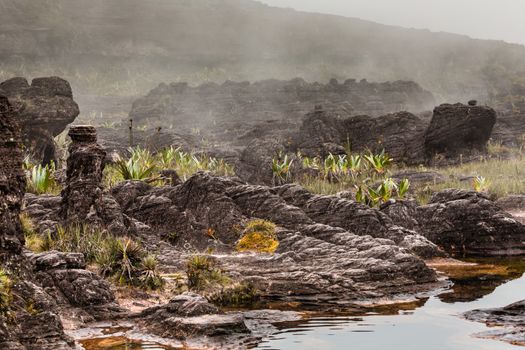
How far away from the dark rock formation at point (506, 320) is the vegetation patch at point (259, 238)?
7448 mm

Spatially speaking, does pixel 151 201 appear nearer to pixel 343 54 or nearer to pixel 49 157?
pixel 49 157

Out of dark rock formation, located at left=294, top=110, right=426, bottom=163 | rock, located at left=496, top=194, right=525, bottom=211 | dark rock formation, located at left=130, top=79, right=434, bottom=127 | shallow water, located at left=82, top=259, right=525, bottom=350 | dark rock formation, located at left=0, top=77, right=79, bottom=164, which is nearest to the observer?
shallow water, located at left=82, top=259, right=525, bottom=350

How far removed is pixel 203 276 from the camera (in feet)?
54.1

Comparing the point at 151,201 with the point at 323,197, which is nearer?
the point at 151,201

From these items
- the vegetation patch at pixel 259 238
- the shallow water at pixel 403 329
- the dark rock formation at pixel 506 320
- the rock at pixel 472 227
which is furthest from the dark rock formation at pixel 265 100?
the dark rock formation at pixel 506 320

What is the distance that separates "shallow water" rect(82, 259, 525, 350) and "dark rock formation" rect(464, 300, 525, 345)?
230mm

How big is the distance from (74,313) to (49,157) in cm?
2744

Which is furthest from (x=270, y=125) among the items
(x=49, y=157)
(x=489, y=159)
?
(x=49, y=157)

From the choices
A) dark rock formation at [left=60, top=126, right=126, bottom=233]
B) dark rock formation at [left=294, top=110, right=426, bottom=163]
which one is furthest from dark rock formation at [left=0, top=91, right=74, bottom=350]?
dark rock formation at [left=294, top=110, right=426, bottom=163]

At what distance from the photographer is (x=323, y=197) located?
995 inches

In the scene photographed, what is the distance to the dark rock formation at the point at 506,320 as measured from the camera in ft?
39.4

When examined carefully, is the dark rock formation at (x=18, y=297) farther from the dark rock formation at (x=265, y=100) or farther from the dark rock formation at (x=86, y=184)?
the dark rock formation at (x=265, y=100)

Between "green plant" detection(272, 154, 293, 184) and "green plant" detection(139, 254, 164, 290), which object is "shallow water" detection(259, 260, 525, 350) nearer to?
"green plant" detection(139, 254, 164, 290)

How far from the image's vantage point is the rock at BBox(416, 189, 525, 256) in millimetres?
24875
